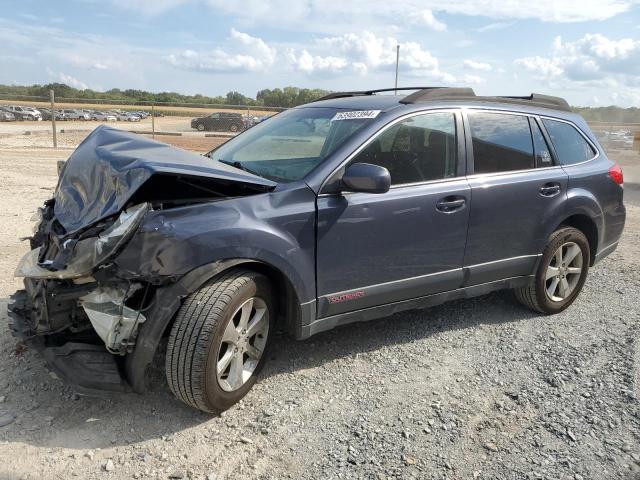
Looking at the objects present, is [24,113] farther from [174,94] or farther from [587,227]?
[587,227]

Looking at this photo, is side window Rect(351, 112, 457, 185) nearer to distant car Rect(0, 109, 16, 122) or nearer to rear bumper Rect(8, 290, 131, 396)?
rear bumper Rect(8, 290, 131, 396)

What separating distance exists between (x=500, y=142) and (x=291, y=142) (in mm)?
1629

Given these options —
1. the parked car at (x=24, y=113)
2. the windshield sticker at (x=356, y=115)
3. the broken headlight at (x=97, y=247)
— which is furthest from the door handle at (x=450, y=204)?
→ the parked car at (x=24, y=113)

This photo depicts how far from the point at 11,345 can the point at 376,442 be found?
8.28 ft

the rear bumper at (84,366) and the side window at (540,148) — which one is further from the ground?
the side window at (540,148)

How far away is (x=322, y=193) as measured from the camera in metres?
3.23

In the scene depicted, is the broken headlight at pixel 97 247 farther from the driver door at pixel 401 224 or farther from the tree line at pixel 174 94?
the tree line at pixel 174 94

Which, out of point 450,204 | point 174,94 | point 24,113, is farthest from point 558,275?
point 174,94

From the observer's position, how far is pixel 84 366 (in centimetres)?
275

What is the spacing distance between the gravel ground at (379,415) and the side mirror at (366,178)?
1260 millimetres

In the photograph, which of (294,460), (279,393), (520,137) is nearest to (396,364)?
(279,393)

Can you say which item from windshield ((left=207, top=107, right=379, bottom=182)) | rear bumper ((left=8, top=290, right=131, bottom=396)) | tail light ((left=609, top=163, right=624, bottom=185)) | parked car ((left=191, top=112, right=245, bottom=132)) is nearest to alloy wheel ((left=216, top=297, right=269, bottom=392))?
rear bumper ((left=8, top=290, right=131, bottom=396))

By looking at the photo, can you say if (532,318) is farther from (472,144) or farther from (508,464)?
(508,464)

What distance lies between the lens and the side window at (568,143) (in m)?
4.55
